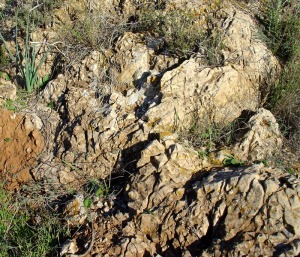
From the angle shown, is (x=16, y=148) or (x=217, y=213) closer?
(x=217, y=213)

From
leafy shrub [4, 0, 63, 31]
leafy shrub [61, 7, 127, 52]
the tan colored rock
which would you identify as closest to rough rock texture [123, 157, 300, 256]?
the tan colored rock

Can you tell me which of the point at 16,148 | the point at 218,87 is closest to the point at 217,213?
the point at 218,87

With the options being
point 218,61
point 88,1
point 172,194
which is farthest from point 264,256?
point 88,1

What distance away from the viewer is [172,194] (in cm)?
325

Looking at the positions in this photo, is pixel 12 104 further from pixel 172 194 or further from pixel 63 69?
pixel 172 194

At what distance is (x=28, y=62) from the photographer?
171 inches

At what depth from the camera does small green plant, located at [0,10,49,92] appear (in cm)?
429

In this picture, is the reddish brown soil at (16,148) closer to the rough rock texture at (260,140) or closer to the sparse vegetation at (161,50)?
the sparse vegetation at (161,50)

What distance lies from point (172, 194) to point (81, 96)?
1521mm

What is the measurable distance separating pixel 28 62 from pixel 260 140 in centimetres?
267

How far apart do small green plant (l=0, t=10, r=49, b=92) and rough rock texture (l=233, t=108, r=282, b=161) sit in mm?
2375

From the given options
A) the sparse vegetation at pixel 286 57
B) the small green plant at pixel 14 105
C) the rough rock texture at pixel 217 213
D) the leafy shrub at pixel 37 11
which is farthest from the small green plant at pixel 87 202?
the leafy shrub at pixel 37 11

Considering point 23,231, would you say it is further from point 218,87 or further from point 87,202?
point 218,87

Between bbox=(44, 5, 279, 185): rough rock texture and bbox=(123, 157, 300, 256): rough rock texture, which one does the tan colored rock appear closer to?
bbox=(44, 5, 279, 185): rough rock texture
